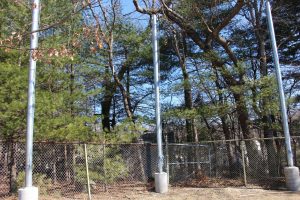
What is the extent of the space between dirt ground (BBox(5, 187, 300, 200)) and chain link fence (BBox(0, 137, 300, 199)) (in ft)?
1.67

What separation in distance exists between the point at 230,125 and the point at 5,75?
54.0 feet

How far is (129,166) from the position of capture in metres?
14.7

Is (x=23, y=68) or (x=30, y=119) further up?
(x=23, y=68)

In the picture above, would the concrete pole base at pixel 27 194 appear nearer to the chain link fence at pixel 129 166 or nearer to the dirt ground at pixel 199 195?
the dirt ground at pixel 199 195

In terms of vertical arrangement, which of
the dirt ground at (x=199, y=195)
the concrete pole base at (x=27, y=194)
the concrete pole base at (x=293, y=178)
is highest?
the concrete pole base at (x=27, y=194)

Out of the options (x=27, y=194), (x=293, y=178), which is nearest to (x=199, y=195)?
(x=293, y=178)

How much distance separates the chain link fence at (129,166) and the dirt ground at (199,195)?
0.51 metres

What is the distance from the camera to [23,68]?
12.6m

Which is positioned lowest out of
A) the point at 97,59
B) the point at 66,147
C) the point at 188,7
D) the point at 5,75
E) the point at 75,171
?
the point at 75,171

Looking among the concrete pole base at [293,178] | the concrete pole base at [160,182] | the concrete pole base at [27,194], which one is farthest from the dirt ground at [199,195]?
the concrete pole base at [27,194]

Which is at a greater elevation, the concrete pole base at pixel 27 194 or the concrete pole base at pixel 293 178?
the concrete pole base at pixel 27 194

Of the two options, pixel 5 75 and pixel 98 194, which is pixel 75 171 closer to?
pixel 98 194

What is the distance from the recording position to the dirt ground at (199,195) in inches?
476

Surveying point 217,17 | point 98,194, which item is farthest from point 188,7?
point 98,194
